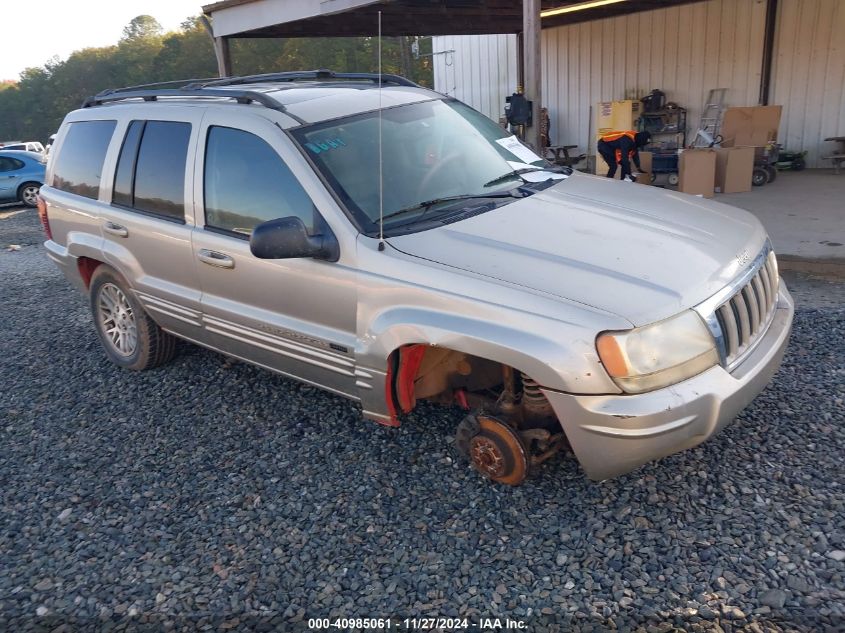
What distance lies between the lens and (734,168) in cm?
1055

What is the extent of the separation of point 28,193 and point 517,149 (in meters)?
16.3

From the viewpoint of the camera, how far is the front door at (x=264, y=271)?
3.58 meters

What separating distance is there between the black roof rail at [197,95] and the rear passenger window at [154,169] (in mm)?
244

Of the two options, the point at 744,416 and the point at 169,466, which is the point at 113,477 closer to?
the point at 169,466

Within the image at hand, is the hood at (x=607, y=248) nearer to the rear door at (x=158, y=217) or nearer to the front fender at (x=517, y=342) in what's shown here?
the front fender at (x=517, y=342)

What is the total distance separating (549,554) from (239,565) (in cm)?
132

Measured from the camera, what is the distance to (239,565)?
3.08m

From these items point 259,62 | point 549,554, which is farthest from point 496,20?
point 259,62

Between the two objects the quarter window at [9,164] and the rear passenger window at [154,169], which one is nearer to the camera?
the rear passenger window at [154,169]

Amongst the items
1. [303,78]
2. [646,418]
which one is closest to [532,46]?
[303,78]

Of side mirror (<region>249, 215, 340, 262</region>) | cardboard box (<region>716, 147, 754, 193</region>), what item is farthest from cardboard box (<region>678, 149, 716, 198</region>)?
side mirror (<region>249, 215, 340, 262</region>)

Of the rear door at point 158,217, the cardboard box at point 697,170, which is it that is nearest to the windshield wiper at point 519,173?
the rear door at point 158,217

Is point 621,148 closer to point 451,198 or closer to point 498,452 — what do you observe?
point 451,198

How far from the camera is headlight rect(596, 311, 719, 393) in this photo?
276cm
